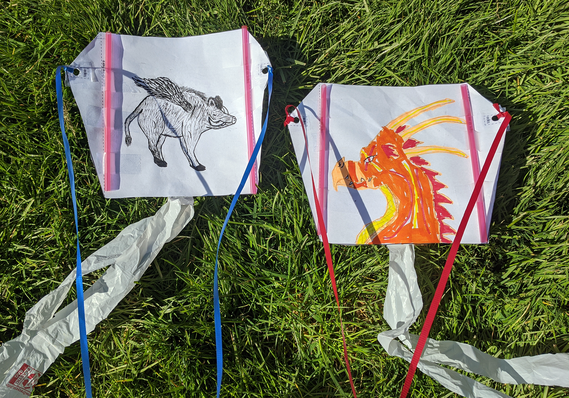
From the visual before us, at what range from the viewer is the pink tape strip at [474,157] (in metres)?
1.17

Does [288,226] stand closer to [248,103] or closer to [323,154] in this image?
[323,154]

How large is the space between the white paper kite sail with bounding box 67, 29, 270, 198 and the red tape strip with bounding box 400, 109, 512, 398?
70cm

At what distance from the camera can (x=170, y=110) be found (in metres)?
1.18

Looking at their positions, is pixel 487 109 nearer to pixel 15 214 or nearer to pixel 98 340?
pixel 98 340

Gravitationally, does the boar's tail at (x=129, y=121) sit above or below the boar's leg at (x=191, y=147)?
above

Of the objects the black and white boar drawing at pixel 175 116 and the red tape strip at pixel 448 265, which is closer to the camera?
the red tape strip at pixel 448 265

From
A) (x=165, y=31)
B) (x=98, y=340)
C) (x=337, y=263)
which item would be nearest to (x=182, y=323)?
(x=98, y=340)

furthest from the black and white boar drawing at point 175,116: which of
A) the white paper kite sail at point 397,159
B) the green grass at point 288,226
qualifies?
the white paper kite sail at point 397,159

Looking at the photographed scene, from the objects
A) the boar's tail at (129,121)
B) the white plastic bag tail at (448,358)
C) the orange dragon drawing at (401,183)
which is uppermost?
the boar's tail at (129,121)

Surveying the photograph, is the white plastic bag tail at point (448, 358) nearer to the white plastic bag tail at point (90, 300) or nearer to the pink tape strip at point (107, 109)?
the white plastic bag tail at point (90, 300)

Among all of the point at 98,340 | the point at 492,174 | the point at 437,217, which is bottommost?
the point at 98,340

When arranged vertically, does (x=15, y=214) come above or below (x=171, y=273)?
above

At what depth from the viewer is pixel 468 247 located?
1.23m

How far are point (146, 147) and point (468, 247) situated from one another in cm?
123
